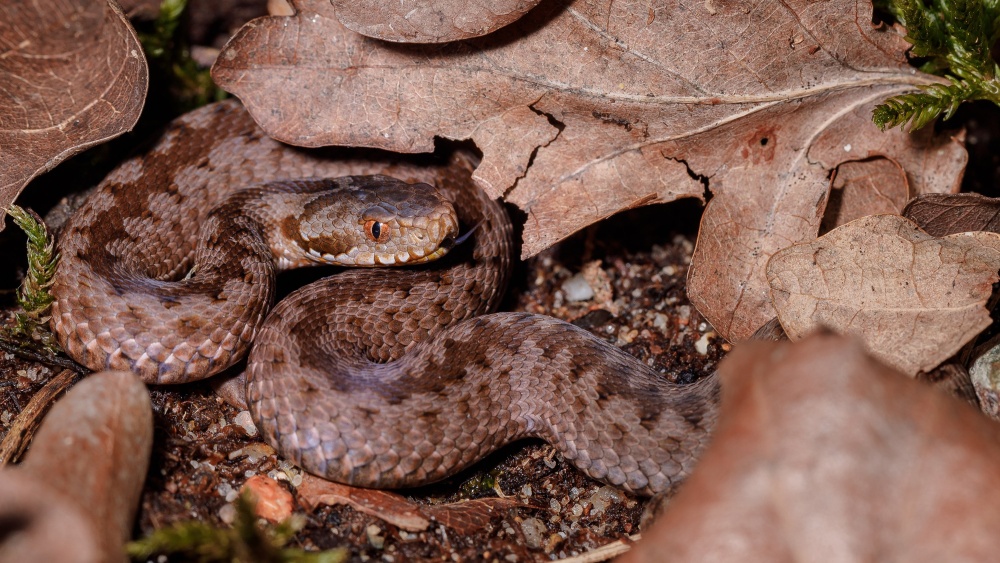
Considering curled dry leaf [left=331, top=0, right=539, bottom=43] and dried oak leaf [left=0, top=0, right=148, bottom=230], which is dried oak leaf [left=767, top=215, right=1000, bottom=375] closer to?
curled dry leaf [left=331, top=0, right=539, bottom=43]

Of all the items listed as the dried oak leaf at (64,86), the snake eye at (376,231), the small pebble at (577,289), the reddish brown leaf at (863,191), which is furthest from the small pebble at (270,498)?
the reddish brown leaf at (863,191)

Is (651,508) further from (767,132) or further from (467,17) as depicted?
(467,17)

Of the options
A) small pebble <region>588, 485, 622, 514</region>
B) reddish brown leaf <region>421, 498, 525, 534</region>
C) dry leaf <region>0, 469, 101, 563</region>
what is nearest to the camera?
dry leaf <region>0, 469, 101, 563</region>

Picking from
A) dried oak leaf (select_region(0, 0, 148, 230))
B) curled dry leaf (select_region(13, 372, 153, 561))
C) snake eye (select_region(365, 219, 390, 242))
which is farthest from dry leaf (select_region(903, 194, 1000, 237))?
dried oak leaf (select_region(0, 0, 148, 230))

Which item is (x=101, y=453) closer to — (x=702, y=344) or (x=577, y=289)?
(x=577, y=289)

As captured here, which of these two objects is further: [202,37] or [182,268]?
[202,37]

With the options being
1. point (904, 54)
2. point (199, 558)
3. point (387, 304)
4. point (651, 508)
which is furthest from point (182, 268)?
point (904, 54)

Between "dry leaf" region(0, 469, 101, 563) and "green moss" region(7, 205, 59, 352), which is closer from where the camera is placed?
"dry leaf" region(0, 469, 101, 563)

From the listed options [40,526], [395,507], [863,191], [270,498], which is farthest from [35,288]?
[863,191]
